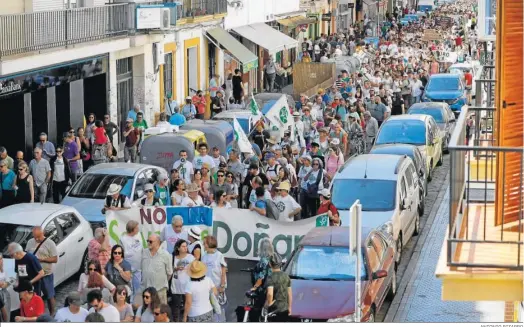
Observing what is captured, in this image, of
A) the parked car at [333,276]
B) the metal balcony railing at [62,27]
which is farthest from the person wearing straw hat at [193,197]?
the metal balcony railing at [62,27]

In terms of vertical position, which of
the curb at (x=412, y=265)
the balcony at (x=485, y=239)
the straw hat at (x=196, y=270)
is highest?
the balcony at (x=485, y=239)

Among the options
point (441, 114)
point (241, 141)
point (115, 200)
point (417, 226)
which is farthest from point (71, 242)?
point (441, 114)

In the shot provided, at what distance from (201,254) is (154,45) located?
2111 centimetres

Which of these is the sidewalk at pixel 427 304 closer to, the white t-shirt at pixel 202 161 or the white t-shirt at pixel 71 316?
the white t-shirt at pixel 202 161

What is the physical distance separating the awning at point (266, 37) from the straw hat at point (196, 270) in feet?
104

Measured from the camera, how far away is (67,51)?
27656 mm

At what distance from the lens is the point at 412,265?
21.0m

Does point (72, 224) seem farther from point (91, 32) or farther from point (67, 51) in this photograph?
point (91, 32)

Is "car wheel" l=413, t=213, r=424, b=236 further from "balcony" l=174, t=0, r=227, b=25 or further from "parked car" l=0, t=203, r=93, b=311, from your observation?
"balcony" l=174, t=0, r=227, b=25

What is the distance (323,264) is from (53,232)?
4.10 m

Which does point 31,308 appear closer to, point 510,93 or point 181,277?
point 181,277

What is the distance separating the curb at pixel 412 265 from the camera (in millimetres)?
18031

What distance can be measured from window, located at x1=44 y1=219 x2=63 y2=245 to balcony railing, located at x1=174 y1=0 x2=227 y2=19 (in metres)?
19.6

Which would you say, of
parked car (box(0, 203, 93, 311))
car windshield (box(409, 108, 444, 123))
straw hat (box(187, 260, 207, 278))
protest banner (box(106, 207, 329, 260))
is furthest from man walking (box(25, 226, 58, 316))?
car windshield (box(409, 108, 444, 123))
